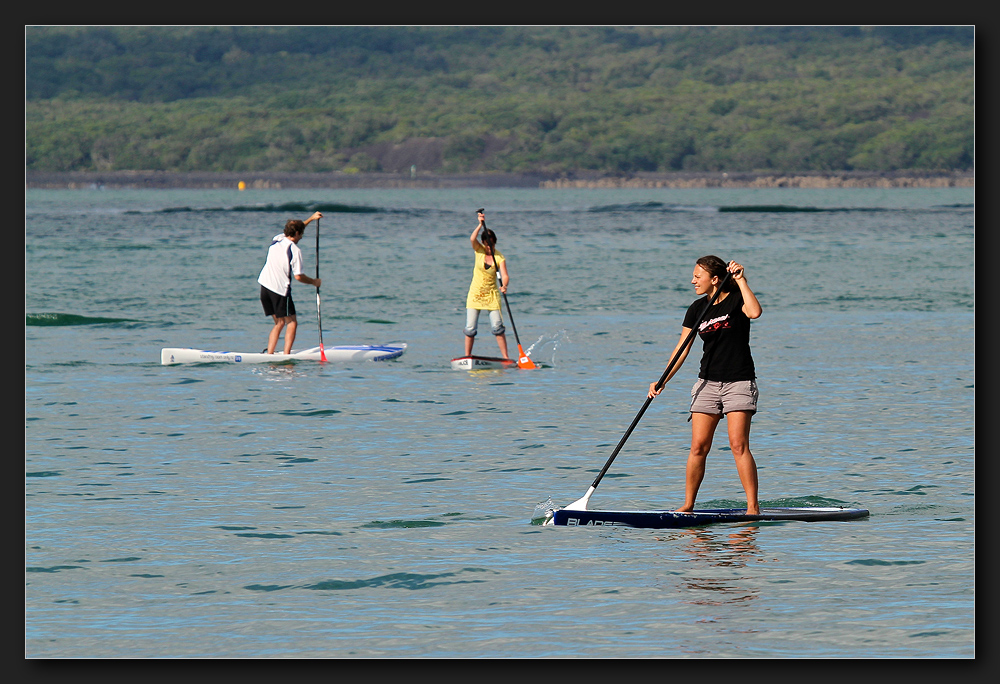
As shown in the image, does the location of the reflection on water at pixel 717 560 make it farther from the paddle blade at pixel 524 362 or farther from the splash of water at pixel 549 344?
the splash of water at pixel 549 344

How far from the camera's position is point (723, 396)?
984 cm

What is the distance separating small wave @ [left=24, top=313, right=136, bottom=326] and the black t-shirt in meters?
20.2

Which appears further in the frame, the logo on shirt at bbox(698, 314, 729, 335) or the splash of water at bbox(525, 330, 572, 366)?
the splash of water at bbox(525, 330, 572, 366)

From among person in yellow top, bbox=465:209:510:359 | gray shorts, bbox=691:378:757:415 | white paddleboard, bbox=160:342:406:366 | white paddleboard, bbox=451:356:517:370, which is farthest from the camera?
white paddleboard, bbox=160:342:406:366

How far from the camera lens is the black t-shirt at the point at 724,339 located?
31.7 ft

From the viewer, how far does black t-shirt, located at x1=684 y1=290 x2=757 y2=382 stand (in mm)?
9664

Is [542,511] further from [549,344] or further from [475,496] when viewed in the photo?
[549,344]

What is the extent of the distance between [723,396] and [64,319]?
2107 cm

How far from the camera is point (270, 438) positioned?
14.1 meters

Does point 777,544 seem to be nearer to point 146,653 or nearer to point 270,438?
point 146,653

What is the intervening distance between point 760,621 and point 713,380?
7.90 ft

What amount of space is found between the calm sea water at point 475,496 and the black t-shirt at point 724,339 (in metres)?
1.13

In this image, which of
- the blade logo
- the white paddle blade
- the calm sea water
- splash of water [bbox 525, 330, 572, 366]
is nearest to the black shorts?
the calm sea water

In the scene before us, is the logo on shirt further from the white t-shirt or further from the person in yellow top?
the white t-shirt
